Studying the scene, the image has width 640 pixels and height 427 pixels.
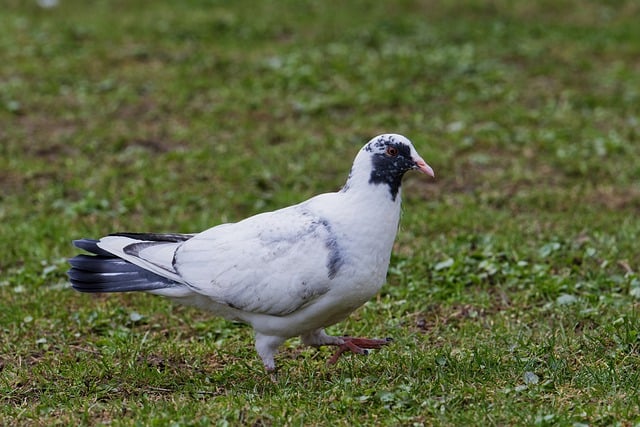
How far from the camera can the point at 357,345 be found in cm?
484

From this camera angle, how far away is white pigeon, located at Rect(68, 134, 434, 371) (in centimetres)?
438

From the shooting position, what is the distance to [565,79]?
32.4ft

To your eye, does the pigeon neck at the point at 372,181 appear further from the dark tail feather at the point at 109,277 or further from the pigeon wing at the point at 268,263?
the dark tail feather at the point at 109,277

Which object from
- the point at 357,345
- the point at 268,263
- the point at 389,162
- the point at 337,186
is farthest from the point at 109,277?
the point at 337,186

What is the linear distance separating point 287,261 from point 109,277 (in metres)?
0.87

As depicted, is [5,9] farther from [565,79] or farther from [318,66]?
[565,79]

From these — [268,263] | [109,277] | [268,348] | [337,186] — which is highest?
[268,263]

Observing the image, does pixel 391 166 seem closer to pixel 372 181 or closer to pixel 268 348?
pixel 372 181

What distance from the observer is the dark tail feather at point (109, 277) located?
4.66 m

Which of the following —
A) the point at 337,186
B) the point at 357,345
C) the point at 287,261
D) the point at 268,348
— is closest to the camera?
the point at 287,261

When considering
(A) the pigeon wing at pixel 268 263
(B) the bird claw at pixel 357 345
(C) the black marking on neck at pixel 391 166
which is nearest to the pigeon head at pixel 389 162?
(C) the black marking on neck at pixel 391 166

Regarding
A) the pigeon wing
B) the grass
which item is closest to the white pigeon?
the pigeon wing

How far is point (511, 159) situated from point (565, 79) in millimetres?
2245

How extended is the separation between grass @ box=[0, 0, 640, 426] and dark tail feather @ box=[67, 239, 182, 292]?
42 cm
